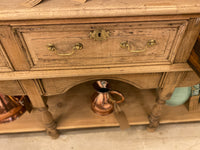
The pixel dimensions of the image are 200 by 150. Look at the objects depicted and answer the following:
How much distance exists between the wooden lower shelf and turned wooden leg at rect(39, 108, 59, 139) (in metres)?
0.05

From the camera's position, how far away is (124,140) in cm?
95

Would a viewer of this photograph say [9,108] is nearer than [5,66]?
No

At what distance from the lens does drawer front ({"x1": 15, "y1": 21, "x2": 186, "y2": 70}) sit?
0.48 metres

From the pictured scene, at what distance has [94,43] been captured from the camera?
52 cm

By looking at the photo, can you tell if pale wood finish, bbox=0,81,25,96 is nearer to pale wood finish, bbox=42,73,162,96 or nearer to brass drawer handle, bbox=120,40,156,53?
pale wood finish, bbox=42,73,162,96

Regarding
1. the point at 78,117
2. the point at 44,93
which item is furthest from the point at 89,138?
the point at 44,93

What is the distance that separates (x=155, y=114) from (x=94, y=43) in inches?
20.9

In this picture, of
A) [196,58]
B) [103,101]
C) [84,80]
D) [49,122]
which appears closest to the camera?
[196,58]

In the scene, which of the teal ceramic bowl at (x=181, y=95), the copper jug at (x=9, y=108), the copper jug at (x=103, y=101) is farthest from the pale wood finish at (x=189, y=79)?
the copper jug at (x=9, y=108)

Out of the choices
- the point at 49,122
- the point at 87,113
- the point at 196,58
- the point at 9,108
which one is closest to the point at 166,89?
the point at 196,58

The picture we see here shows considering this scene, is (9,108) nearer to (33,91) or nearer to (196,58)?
(33,91)

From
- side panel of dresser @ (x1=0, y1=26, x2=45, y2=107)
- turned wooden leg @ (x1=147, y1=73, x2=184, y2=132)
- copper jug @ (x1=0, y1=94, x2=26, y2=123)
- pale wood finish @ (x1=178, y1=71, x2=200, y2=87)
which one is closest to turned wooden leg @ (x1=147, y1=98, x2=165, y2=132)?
turned wooden leg @ (x1=147, y1=73, x2=184, y2=132)

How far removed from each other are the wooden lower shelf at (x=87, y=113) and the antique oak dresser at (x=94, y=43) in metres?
0.21

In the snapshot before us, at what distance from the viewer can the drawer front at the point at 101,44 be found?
1.59 ft
